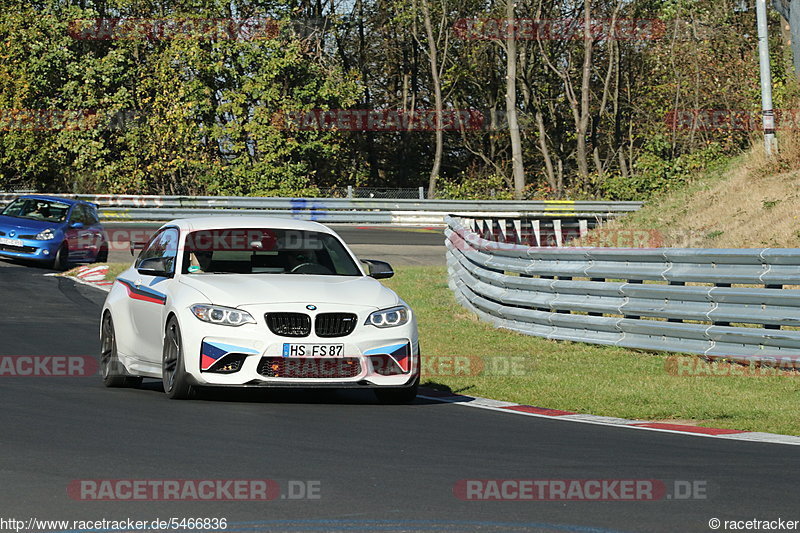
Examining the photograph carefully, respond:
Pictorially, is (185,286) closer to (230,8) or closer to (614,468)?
(614,468)

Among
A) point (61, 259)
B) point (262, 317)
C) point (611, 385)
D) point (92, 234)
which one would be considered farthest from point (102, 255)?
point (262, 317)

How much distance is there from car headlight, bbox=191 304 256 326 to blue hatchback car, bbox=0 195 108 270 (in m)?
16.7

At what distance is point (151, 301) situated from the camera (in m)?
11.5

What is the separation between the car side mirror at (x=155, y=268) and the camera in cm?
1136

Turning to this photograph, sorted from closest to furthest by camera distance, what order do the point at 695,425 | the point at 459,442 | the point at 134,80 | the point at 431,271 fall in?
the point at 459,442, the point at 695,425, the point at 431,271, the point at 134,80

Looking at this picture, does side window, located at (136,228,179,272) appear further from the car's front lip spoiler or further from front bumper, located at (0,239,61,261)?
front bumper, located at (0,239,61,261)

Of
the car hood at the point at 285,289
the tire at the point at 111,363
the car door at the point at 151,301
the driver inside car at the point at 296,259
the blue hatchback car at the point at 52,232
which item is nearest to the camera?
the car hood at the point at 285,289

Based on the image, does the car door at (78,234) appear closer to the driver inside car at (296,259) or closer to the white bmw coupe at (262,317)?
the white bmw coupe at (262,317)

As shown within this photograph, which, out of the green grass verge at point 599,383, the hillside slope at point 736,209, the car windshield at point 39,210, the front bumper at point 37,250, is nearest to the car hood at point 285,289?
the green grass verge at point 599,383

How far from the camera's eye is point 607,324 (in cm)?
1512

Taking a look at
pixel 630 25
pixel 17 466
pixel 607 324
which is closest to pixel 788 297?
pixel 607 324

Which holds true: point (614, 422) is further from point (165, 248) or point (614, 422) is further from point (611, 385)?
point (165, 248)

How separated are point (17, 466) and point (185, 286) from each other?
365cm

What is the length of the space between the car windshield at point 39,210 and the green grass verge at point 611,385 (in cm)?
1253
